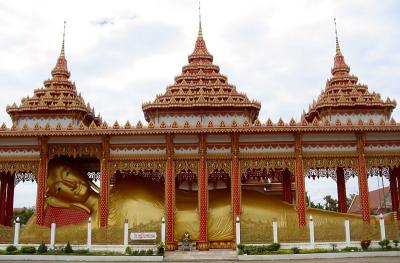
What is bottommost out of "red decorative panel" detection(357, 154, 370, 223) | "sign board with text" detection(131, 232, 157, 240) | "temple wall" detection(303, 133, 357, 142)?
"sign board with text" detection(131, 232, 157, 240)

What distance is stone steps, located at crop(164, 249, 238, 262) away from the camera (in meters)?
19.5

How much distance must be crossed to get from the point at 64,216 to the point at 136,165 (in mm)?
4395

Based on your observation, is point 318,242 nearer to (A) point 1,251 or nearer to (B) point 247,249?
(B) point 247,249

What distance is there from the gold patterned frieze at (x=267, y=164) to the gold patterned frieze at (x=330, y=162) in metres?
0.74

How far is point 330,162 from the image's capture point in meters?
22.3

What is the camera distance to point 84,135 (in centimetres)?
2216

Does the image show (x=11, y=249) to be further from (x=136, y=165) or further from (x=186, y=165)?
(x=186, y=165)

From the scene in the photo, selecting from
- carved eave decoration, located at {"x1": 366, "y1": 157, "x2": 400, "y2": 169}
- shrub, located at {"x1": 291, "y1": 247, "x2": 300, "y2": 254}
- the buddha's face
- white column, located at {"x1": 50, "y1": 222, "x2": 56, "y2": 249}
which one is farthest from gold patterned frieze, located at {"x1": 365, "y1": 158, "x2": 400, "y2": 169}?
white column, located at {"x1": 50, "y1": 222, "x2": 56, "y2": 249}

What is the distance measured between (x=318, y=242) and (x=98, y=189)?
37.7 feet

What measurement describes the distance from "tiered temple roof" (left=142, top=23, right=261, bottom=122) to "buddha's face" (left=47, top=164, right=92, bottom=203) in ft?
17.5

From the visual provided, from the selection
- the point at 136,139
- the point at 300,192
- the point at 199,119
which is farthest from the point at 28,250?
the point at 300,192

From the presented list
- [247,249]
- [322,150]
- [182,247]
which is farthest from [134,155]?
[322,150]

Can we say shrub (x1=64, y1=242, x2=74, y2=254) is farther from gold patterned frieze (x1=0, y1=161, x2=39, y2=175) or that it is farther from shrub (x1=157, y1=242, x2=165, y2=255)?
gold patterned frieze (x1=0, y1=161, x2=39, y2=175)

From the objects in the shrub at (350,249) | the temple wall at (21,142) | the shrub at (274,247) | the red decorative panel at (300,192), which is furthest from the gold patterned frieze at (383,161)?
the temple wall at (21,142)
